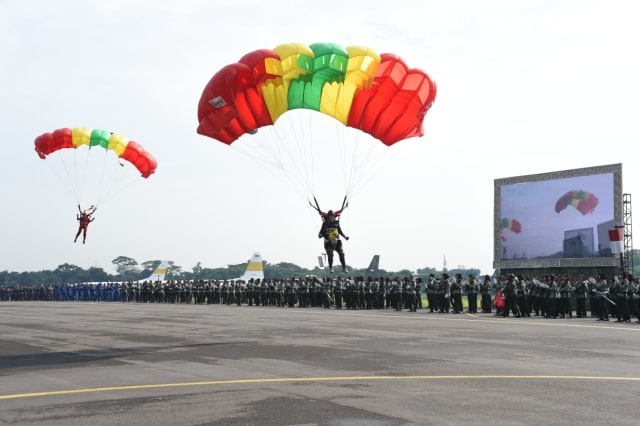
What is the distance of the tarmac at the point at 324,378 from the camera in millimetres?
7695

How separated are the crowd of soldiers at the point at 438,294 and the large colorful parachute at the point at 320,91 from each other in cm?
876

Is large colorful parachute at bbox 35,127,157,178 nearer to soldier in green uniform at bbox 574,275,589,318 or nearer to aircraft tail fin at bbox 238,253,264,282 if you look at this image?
soldier in green uniform at bbox 574,275,589,318

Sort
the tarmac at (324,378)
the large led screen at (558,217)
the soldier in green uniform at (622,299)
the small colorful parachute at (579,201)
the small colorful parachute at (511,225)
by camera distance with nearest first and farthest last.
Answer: the tarmac at (324,378)
the soldier in green uniform at (622,299)
the large led screen at (558,217)
the small colorful parachute at (579,201)
the small colorful parachute at (511,225)

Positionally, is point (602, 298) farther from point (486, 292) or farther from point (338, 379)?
point (338, 379)

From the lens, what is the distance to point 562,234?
34500 mm

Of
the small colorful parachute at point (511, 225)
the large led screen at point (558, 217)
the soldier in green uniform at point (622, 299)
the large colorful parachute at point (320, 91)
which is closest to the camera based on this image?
the large colorful parachute at point (320, 91)

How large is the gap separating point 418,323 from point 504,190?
54.6 ft

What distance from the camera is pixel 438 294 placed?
30828 mm

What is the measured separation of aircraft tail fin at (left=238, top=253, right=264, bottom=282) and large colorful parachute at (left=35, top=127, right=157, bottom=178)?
4362 centimetres

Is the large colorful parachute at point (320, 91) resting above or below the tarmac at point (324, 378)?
above

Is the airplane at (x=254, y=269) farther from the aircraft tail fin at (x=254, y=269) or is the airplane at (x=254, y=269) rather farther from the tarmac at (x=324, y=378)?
the tarmac at (x=324, y=378)

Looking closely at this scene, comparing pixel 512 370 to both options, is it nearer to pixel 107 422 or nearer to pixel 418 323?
pixel 107 422

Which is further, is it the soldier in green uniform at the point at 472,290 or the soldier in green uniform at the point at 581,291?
the soldier in green uniform at the point at 472,290

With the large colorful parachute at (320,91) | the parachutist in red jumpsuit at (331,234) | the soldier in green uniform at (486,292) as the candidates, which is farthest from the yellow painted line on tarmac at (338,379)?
the soldier in green uniform at (486,292)
